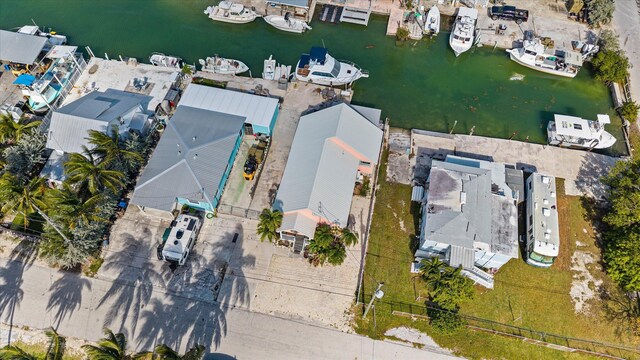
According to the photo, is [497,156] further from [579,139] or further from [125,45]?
[125,45]

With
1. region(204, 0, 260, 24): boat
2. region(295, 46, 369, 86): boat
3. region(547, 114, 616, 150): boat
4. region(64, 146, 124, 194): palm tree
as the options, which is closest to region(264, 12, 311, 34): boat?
region(204, 0, 260, 24): boat

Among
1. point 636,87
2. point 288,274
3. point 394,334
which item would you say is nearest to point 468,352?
point 394,334

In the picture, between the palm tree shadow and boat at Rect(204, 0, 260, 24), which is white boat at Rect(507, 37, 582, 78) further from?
the palm tree shadow

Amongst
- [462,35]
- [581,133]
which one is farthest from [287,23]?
[581,133]

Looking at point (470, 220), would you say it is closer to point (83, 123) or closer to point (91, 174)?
point (91, 174)

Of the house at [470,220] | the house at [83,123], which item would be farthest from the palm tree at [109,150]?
the house at [470,220]

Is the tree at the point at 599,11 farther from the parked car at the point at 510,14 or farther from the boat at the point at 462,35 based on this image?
the boat at the point at 462,35
